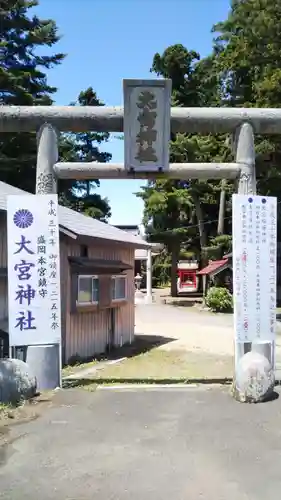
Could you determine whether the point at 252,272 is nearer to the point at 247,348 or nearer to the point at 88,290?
the point at 247,348

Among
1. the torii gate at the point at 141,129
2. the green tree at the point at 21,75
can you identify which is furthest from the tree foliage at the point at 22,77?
the torii gate at the point at 141,129

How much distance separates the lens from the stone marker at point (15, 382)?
23.1 feet

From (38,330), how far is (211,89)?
98.0 ft

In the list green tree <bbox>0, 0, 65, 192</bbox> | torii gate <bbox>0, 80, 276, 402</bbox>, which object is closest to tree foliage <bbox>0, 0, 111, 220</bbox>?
green tree <bbox>0, 0, 65, 192</bbox>

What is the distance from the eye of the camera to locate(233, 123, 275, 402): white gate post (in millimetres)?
7289

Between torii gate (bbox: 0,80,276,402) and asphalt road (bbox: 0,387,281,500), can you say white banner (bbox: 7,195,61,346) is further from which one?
asphalt road (bbox: 0,387,281,500)

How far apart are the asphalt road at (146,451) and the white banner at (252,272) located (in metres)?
1.22

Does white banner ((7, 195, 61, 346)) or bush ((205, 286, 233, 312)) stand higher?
white banner ((7, 195, 61, 346))

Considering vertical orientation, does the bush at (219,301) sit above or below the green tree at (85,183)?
below

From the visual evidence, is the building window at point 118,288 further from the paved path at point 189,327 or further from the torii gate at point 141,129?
the torii gate at point 141,129

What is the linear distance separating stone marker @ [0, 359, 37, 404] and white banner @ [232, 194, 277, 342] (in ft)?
11.0

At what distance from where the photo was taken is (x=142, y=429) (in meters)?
6.13

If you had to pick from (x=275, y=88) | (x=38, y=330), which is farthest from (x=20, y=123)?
(x=275, y=88)

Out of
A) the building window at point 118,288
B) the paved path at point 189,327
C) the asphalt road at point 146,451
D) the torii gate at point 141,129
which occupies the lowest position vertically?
the paved path at point 189,327
